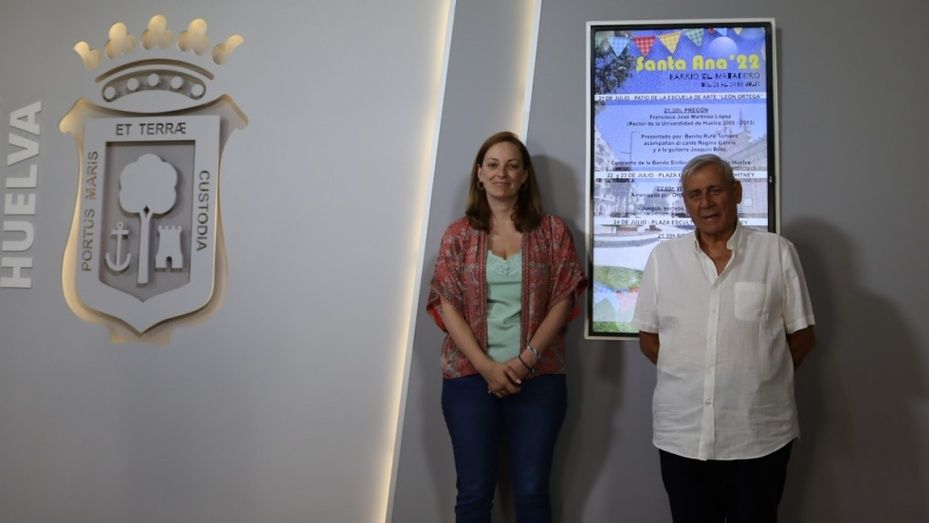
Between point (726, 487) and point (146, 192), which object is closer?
point (726, 487)

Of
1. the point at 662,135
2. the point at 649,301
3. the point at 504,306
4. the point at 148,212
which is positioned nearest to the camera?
the point at 649,301

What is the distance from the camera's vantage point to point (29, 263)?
271cm

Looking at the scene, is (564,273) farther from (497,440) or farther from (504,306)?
(497,440)

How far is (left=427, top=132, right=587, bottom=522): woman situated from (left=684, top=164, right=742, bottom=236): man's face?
1.42 ft

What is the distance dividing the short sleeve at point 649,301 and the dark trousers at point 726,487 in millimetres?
369

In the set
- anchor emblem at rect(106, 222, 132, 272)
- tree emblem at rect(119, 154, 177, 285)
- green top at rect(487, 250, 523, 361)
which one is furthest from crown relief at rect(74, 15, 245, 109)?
green top at rect(487, 250, 523, 361)

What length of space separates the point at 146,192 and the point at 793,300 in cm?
239

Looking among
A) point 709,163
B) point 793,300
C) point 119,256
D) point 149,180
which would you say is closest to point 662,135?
point 709,163

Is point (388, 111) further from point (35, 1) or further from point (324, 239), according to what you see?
point (35, 1)

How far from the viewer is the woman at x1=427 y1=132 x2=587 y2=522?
199 centimetres

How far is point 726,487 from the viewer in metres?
1.80

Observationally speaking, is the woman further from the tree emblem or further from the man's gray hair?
the tree emblem

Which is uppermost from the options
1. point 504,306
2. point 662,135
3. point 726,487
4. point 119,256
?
point 662,135

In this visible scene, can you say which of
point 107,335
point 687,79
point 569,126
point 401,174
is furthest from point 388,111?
point 107,335
